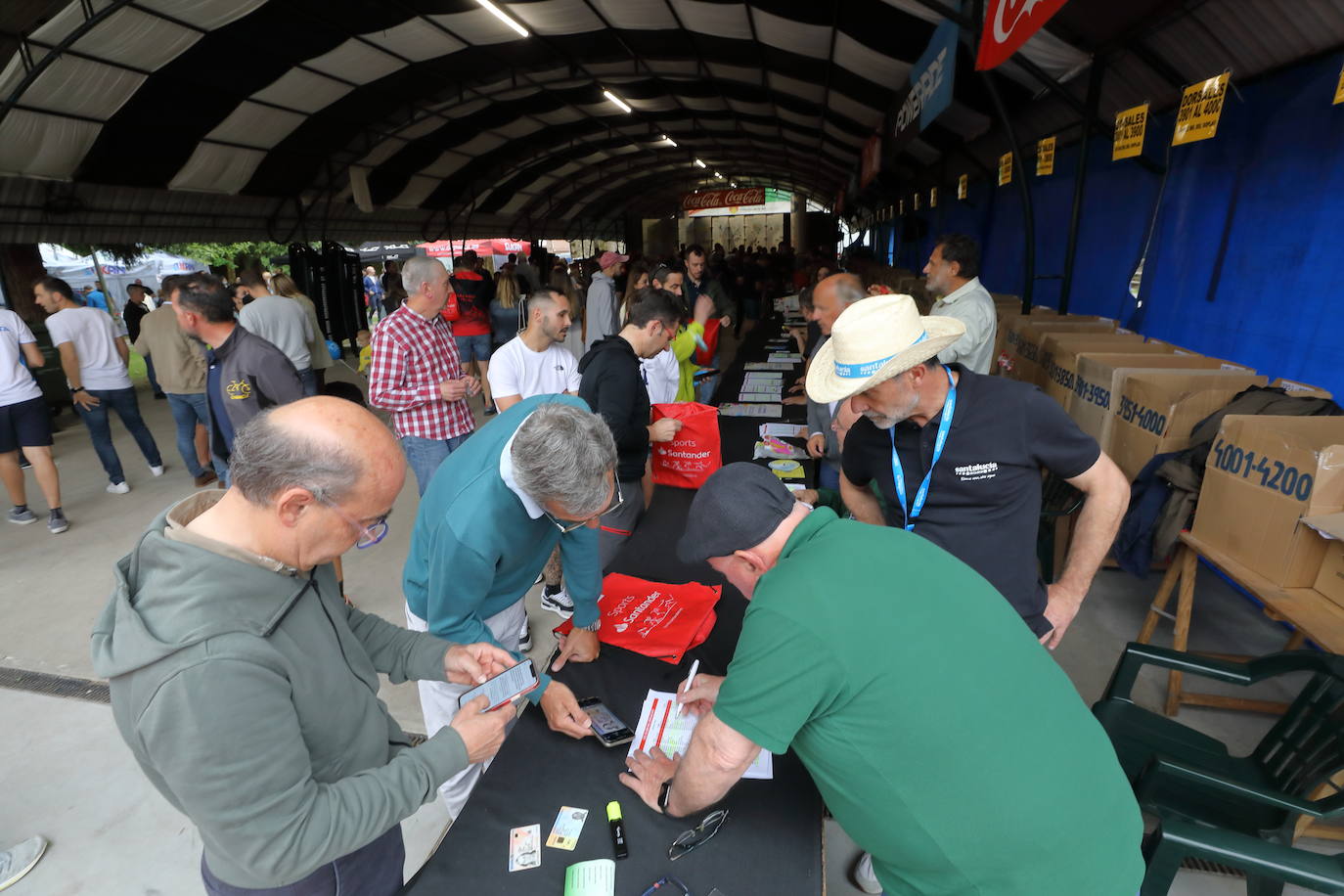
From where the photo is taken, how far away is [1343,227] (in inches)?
112

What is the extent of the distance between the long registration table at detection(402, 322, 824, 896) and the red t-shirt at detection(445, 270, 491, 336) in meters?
5.61

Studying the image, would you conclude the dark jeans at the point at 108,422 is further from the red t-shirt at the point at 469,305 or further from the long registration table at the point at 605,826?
the long registration table at the point at 605,826

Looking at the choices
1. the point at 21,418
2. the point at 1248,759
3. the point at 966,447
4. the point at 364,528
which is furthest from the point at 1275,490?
the point at 21,418

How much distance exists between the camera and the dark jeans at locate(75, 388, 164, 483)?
188 inches

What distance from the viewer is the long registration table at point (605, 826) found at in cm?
112

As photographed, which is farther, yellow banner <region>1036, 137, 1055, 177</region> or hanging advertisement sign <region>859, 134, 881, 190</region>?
hanging advertisement sign <region>859, 134, 881, 190</region>

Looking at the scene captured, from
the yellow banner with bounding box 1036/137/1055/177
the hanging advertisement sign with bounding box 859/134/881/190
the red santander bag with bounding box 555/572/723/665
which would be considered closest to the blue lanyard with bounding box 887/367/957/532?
the red santander bag with bounding box 555/572/723/665

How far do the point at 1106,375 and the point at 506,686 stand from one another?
125 inches

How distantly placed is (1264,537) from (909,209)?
1096cm

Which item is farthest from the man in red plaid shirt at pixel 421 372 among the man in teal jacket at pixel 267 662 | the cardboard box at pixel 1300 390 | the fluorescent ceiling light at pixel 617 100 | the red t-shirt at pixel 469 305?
the fluorescent ceiling light at pixel 617 100

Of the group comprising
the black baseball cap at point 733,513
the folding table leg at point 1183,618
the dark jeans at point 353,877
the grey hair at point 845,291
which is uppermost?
the grey hair at point 845,291

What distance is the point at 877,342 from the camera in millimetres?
1671

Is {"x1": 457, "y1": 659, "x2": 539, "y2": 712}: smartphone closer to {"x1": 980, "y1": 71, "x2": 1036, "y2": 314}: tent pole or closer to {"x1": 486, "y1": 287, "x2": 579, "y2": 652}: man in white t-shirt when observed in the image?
{"x1": 486, "y1": 287, "x2": 579, "y2": 652}: man in white t-shirt

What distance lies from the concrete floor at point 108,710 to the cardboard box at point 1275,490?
0.79 metres
